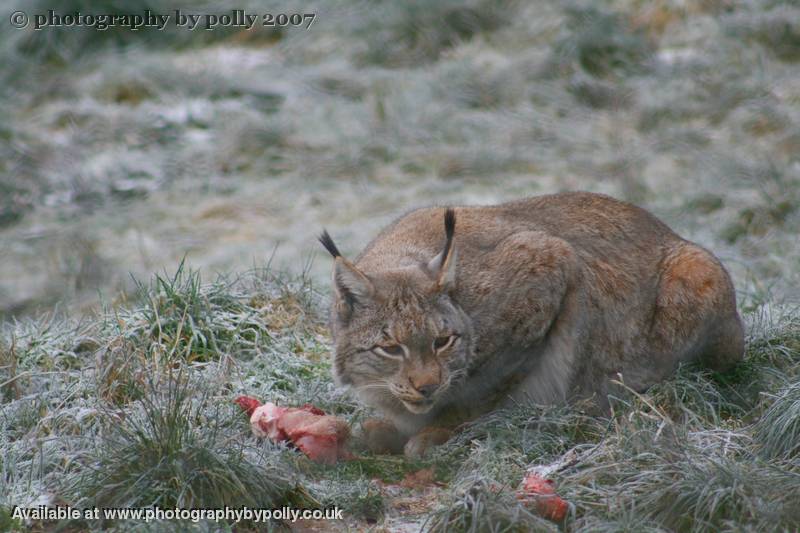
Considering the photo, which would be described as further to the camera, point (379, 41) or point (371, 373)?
point (379, 41)

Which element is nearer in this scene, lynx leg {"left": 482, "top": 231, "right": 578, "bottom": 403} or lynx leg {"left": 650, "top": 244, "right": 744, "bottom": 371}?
lynx leg {"left": 482, "top": 231, "right": 578, "bottom": 403}

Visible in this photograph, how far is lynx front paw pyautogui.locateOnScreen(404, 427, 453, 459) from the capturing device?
5773mm

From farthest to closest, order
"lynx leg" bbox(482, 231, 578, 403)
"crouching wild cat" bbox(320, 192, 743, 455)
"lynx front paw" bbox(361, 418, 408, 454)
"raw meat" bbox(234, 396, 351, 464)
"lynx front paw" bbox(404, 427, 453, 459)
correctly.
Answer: "lynx leg" bbox(482, 231, 578, 403) → "lynx front paw" bbox(361, 418, 408, 454) → "lynx front paw" bbox(404, 427, 453, 459) → "crouching wild cat" bbox(320, 192, 743, 455) → "raw meat" bbox(234, 396, 351, 464)

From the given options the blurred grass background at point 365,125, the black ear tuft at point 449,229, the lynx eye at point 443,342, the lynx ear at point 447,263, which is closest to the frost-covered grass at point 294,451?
the lynx eye at point 443,342

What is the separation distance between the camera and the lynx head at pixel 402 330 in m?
5.57

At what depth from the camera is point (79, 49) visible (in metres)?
14.0

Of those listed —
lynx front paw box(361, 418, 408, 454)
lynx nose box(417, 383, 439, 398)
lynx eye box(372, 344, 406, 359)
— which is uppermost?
lynx eye box(372, 344, 406, 359)

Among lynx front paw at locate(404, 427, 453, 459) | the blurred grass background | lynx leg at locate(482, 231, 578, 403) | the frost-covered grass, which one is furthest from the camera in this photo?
the blurred grass background

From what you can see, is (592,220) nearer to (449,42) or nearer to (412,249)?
(412,249)

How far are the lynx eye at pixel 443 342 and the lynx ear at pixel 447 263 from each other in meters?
0.24

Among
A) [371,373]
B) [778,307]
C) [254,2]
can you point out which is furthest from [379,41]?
[371,373]

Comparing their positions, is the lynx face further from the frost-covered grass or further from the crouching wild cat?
the frost-covered grass

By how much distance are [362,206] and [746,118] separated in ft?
13.5

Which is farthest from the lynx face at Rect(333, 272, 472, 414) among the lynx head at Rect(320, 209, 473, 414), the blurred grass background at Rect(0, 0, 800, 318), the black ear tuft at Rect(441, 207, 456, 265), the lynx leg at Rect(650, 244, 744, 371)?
the blurred grass background at Rect(0, 0, 800, 318)
